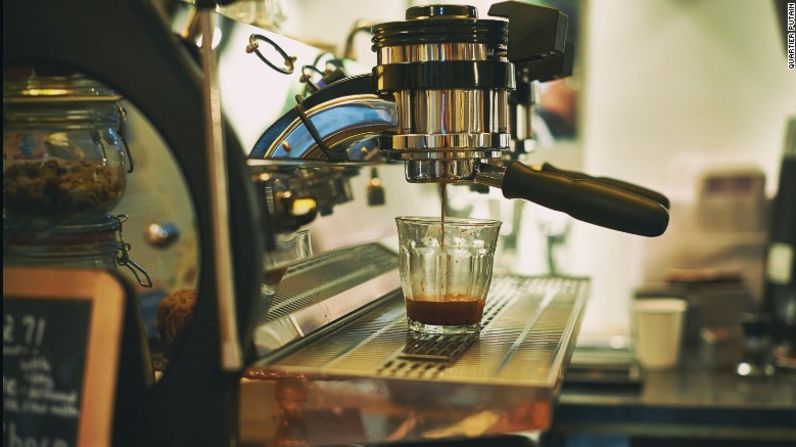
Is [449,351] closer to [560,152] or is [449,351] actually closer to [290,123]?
[290,123]

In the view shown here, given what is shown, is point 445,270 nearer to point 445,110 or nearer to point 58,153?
point 445,110

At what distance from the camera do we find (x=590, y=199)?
0.72 meters

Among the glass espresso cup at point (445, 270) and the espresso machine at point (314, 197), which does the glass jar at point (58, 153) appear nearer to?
the espresso machine at point (314, 197)

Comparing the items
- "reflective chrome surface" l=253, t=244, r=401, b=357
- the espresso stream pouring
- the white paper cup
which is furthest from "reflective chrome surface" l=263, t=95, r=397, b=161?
the white paper cup

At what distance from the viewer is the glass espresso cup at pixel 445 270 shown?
34.1 inches

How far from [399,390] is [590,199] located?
0.72 feet

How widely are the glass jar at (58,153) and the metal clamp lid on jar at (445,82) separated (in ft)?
0.78

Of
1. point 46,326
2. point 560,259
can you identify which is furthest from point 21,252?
point 560,259

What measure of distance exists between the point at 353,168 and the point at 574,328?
0.31 meters

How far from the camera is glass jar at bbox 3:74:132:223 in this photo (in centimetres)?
72

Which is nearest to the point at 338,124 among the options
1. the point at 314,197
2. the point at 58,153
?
the point at 314,197

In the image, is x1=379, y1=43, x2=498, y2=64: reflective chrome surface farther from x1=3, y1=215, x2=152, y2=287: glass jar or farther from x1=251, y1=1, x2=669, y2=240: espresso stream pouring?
x1=3, y1=215, x2=152, y2=287: glass jar

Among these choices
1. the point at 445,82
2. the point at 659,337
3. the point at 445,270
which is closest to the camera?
the point at 445,82

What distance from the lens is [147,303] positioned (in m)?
0.73
